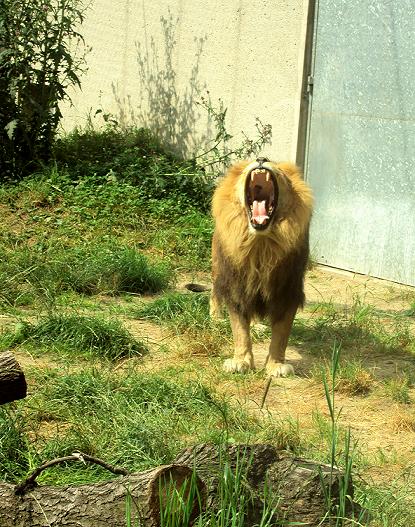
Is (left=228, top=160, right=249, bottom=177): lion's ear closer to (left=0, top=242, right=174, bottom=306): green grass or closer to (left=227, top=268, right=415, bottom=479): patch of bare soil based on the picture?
(left=227, top=268, right=415, bottom=479): patch of bare soil

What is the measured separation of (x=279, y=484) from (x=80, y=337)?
288 centimetres

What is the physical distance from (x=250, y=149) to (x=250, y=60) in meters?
0.85

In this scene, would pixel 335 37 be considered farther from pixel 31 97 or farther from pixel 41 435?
pixel 41 435

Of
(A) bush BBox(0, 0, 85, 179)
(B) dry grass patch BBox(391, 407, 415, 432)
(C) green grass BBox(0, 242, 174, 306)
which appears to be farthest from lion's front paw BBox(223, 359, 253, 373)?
(A) bush BBox(0, 0, 85, 179)

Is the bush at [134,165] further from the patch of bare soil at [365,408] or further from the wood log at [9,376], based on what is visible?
the wood log at [9,376]

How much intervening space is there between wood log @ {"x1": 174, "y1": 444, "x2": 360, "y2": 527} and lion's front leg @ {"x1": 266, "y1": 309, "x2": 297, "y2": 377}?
2598mm

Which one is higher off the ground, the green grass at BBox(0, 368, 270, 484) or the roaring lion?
the roaring lion

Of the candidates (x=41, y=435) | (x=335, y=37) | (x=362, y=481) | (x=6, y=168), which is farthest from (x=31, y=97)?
(x=362, y=481)

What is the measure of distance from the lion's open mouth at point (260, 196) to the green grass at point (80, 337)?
1.03 meters

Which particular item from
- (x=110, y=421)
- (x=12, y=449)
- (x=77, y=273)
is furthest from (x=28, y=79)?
(x=12, y=449)

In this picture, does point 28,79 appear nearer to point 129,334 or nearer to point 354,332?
point 129,334

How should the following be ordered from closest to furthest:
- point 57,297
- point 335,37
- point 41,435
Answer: point 41,435 < point 57,297 < point 335,37

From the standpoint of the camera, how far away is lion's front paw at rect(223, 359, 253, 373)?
604 cm

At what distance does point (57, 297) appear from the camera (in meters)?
7.43
